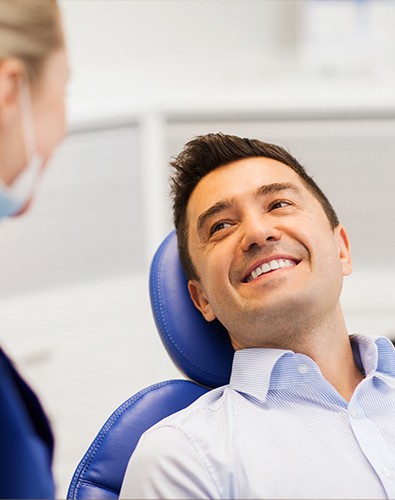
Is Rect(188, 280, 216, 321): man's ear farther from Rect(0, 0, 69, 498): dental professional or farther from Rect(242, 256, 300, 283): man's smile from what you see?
Rect(0, 0, 69, 498): dental professional

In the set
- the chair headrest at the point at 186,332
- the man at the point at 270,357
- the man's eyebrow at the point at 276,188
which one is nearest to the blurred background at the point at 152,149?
the chair headrest at the point at 186,332

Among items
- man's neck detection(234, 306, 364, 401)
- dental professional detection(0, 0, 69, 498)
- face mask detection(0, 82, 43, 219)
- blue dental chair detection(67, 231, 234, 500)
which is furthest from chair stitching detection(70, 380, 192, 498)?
face mask detection(0, 82, 43, 219)

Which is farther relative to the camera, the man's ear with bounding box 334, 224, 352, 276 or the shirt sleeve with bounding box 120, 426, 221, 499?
the man's ear with bounding box 334, 224, 352, 276

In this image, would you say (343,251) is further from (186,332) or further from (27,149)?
(27,149)

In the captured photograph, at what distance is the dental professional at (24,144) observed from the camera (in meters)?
0.67

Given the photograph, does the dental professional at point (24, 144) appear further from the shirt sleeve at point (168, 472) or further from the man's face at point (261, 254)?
the man's face at point (261, 254)

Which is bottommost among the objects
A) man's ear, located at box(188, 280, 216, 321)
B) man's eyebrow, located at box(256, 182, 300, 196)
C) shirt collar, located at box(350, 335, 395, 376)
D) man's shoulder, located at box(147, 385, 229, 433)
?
man's shoulder, located at box(147, 385, 229, 433)

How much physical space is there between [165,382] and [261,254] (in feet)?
1.04

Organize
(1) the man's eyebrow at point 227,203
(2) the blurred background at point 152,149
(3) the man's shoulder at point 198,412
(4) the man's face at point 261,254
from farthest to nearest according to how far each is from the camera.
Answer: (2) the blurred background at point 152,149
(1) the man's eyebrow at point 227,203
(4) the man's face at point 261,254
(3) the man's shoulder at point 198,412

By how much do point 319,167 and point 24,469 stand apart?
166cm

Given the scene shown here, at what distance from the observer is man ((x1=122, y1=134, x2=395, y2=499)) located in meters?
1.08

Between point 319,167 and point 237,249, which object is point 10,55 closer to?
point 237,249

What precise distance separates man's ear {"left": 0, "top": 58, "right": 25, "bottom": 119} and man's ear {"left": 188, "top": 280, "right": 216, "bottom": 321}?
746mm

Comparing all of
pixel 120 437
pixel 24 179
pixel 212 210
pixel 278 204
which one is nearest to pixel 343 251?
pixel 278 204
